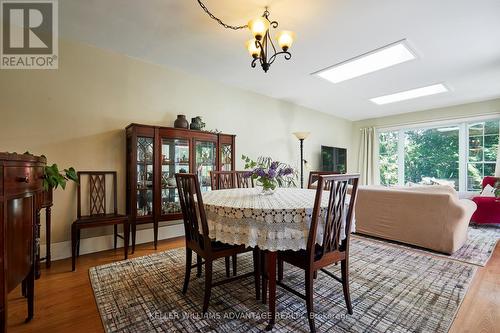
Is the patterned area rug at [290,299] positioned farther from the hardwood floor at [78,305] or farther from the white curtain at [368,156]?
the white curtain at [368,156]

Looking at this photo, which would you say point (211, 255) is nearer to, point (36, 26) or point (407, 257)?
point (407, 257)

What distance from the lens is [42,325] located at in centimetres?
152

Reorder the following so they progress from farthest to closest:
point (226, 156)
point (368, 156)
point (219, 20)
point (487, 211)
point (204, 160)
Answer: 1. point (368, 156)
2. point (487, 211)
3. point (226, 156)
4. point (204, 160)
5. point (219, 20)

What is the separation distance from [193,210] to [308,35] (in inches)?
85.8

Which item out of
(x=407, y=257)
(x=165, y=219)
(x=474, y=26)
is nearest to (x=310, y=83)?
(x=474, y=26)

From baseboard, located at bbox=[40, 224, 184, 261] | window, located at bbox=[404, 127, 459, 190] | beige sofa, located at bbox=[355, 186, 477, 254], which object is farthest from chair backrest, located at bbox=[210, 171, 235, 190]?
window, located at bbox=[404, 127, 459, 190]

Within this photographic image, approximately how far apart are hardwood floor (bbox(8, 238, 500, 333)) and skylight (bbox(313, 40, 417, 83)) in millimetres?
2515

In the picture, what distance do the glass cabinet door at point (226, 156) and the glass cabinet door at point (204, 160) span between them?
153 millimetres

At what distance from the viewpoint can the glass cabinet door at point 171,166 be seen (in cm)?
307

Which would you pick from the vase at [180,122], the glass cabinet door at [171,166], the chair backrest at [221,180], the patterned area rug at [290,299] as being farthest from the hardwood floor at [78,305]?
the vase at [180,122]

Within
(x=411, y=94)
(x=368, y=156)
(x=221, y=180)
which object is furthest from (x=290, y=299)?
(x=368, y=156)

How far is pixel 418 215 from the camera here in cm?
289

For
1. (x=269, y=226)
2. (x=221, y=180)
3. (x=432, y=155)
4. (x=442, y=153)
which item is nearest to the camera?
(x=269, y=226)

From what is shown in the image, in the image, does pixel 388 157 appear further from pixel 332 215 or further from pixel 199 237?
pixel 199 237
